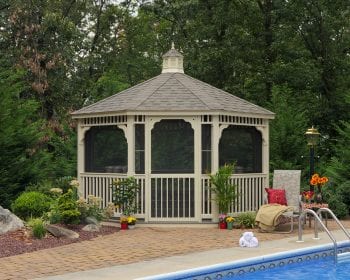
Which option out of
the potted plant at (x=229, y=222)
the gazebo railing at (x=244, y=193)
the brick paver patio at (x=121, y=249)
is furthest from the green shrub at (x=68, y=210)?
the potted plant at (x=229, y=222)

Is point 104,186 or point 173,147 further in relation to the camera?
point 104,186

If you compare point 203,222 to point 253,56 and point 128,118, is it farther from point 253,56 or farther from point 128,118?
point 253,56

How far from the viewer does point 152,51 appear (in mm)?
28766

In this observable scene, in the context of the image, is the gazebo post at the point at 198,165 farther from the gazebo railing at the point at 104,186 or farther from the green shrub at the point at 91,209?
the green shrub at the point at 91,209

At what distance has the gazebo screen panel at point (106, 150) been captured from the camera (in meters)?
13.1

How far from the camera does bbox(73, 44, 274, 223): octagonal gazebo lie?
12438 mm

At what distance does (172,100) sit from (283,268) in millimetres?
5413

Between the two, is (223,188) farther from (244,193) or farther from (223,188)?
(244,193)

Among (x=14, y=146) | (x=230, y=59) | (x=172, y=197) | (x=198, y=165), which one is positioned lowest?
(x=172, y=197)

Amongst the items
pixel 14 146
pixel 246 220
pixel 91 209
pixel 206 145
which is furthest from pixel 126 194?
pixel 14 146

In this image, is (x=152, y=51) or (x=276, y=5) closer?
(x=276, y=5)

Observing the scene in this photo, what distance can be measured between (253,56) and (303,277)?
14.8 m

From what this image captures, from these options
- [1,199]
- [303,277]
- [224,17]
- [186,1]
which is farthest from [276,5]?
[303,277]

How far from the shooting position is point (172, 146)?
41.8 ft
